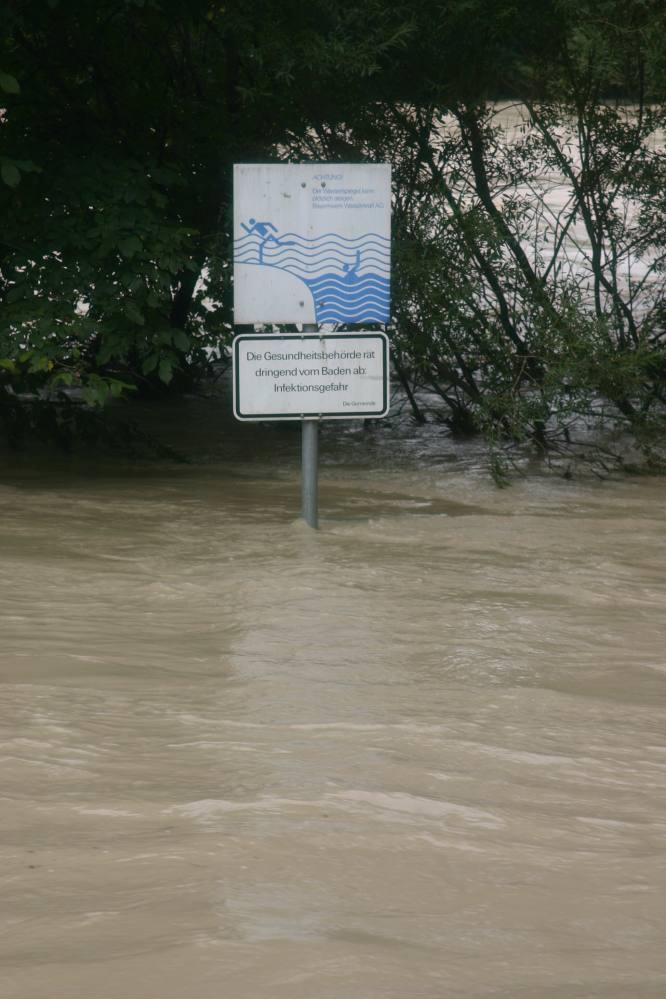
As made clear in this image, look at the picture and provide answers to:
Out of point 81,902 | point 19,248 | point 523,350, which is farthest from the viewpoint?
point 523,350

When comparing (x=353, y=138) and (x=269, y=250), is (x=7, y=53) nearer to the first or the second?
(x=353, y=138)

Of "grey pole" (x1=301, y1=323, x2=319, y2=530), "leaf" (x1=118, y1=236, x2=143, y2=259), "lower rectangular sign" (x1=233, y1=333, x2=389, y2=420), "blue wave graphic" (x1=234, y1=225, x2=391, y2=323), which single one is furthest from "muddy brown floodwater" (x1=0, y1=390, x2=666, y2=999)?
"leaf" (x1=118, y1=236, x2=143, y2=259)

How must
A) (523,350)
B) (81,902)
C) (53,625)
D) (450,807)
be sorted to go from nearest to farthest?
(81,902) < (450,807) < (53,625) < (523,350)

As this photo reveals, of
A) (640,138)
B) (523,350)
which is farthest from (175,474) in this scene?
(640,138)

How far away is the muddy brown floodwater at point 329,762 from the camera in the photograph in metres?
2.49

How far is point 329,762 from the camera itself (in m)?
3.56

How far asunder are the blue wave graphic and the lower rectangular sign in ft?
0.46

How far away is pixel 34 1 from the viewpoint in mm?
8922

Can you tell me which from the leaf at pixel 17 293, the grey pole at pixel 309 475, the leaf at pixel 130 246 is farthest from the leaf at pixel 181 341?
the grey pole at pixel 309 475

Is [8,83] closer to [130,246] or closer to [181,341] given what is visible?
[130,246]

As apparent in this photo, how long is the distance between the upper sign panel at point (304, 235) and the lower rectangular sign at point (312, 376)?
14 centimetres

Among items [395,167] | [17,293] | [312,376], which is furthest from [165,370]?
[395,167]

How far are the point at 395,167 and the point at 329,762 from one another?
7344 millimetres

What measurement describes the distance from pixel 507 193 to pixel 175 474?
10.9 feet
